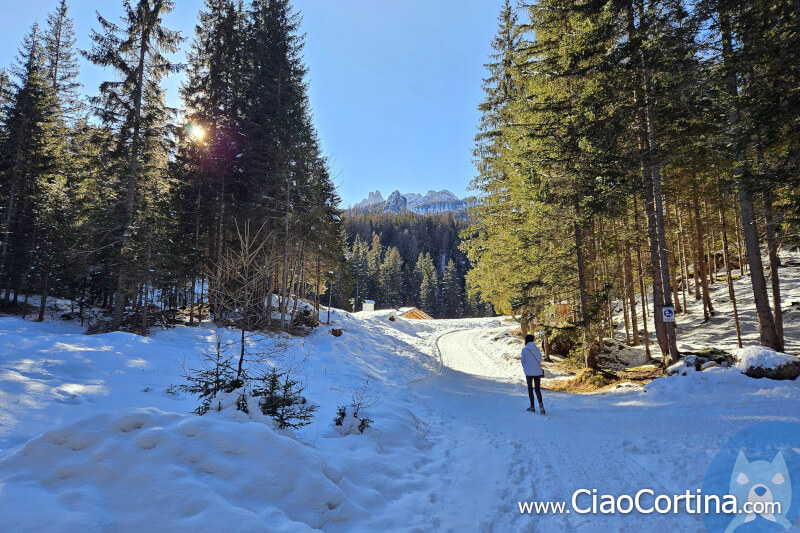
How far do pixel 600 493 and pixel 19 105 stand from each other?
3582 cm

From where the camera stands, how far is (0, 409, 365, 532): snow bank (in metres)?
2.73

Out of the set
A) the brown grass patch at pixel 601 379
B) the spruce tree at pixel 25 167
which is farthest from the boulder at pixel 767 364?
the spruce tree at pixel 25 167

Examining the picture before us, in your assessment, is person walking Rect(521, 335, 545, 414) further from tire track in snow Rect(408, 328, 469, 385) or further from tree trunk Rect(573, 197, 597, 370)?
tire track in snow Rect(408, 328, 469, 385)

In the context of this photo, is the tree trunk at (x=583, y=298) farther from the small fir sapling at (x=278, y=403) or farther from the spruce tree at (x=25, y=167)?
the spruce tree at (x=25, y=167)

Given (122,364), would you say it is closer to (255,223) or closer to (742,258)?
(255,223)

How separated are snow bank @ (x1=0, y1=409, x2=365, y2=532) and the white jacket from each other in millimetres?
6217

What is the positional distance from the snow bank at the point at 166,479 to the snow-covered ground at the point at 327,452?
0.05ft

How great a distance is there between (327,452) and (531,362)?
19.8ft

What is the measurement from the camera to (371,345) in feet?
70.5

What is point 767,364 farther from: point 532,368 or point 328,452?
point 328,452

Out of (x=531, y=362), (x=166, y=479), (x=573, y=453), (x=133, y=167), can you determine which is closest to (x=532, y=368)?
(x=531, y=362)

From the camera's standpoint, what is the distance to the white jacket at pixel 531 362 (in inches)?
356

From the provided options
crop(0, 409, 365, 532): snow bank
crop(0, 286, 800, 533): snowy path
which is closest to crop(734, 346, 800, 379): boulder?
crop(0, 286, 800, 533): snowy path

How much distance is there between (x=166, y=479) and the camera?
3.21 m
